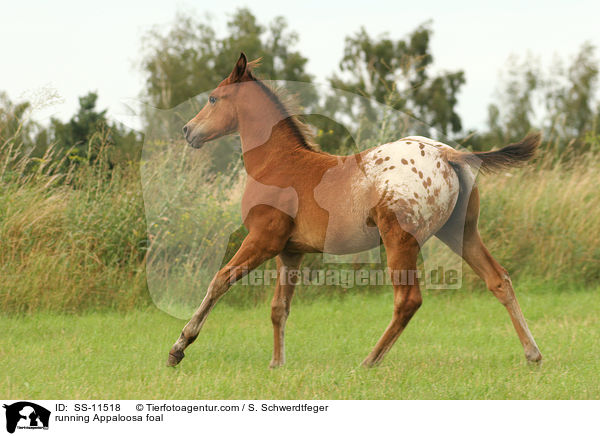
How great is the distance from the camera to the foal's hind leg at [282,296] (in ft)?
16.2

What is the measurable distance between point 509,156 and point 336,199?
4.57 feet

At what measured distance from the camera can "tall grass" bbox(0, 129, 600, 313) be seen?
23.4ft

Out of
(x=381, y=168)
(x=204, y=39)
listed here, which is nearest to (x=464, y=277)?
(x=381, y=168)

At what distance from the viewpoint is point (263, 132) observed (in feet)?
16.2

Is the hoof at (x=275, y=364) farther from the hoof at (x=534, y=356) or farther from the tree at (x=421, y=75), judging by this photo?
the tree at (x=421, y=75)

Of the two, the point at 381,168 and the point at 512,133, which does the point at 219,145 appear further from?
the point at 512,133

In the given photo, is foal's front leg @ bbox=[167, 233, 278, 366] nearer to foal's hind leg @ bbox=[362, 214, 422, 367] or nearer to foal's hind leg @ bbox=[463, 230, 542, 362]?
foal's hind leg @ bbox=[362, 214, 422, 367]

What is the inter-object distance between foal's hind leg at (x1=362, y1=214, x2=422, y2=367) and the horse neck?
3.34ft

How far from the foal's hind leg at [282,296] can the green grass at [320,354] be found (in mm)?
155

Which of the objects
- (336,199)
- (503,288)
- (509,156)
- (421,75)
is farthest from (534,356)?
(421,75)

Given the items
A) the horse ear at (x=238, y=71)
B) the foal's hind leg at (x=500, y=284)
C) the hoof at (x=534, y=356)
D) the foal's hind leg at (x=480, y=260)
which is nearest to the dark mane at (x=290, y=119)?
the horse ear at (x=238, y=71)

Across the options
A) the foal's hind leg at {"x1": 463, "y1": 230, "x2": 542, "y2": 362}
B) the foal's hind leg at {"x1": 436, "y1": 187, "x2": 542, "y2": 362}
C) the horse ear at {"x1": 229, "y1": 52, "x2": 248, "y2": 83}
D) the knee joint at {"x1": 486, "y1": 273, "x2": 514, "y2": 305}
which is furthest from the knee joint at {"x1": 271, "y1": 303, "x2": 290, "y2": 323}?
the horse ear at {"x1": 229, "y1": 52, "x2": 248, "y2": 83}

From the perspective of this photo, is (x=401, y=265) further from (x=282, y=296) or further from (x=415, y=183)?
(x=282, y=296)

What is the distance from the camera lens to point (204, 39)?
95.7 feet
